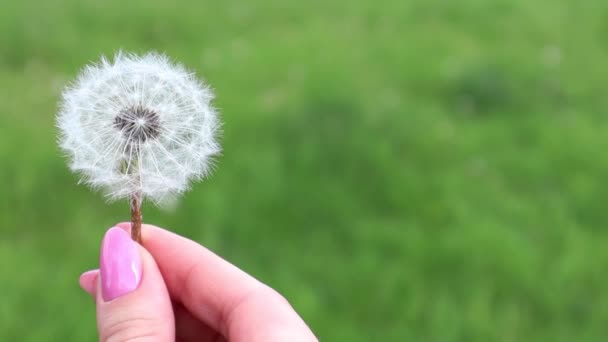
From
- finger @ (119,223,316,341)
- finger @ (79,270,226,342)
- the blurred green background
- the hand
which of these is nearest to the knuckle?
the hand

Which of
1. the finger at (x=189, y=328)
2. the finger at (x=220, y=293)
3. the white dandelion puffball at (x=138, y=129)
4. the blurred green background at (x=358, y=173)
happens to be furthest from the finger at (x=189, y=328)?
the blurred green background at (x=358, y=173)

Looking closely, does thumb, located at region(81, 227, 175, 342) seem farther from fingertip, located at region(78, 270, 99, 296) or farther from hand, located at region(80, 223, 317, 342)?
fingertip, located at region(78, 270, 99, 296)

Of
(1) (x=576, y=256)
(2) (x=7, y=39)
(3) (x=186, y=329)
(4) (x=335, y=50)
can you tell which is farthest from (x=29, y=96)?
(1) (x=576, y=256)

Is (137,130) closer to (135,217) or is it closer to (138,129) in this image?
(138,129)

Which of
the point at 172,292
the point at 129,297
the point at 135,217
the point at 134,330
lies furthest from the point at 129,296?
the point at 172,292

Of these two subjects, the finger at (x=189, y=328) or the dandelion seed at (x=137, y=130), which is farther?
the finger at (x=189, y=328)

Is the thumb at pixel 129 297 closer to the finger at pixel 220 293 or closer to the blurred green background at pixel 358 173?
the finger at pixel 220 293
